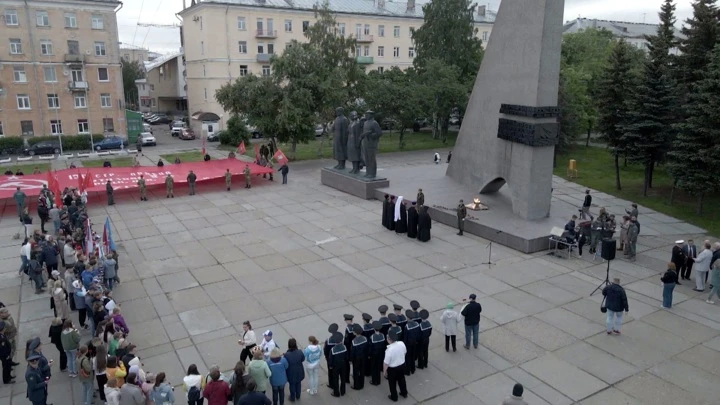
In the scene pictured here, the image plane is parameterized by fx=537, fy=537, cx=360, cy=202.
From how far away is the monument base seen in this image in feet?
80.4

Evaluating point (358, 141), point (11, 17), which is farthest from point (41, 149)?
point (358, 141)

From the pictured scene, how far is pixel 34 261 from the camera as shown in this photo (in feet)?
45.9

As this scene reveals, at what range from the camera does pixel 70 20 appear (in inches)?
1727

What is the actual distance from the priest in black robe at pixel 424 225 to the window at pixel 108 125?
126 feet

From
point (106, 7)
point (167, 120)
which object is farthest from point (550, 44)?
point (167, 120)

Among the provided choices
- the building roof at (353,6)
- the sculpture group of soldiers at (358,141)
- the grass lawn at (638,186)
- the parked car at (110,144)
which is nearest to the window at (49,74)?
the parked car at (110,144)

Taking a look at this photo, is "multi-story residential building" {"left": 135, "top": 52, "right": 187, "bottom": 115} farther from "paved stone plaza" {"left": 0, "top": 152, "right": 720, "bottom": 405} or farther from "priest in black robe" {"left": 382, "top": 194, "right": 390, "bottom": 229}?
"priest in black robe" {"left": 382, "top": 194, "right": 390, "bottom": 229}

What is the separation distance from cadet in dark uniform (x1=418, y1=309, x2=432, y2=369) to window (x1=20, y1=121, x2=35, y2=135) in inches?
1755

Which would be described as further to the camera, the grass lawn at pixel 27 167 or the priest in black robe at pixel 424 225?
the grass lawn at pixel 27 167

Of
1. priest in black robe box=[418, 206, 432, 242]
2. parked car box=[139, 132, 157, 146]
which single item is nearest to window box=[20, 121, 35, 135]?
parked car box=[139, 132, 157, 146]

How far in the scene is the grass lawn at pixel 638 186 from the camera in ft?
74.7

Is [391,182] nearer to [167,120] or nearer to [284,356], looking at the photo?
[284,356]

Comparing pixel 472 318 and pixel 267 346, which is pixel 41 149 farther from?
pixel 472 318

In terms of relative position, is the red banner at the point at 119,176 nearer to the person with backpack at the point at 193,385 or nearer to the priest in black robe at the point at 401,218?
the priest in black robe at the point at 401,218
